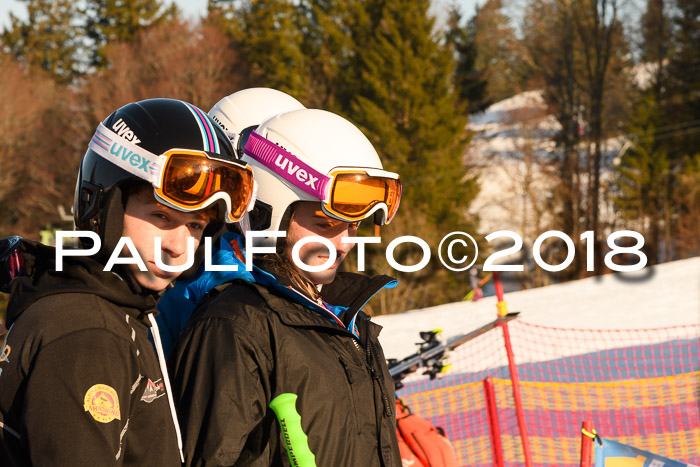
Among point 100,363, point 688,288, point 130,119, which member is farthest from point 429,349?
point 688,288

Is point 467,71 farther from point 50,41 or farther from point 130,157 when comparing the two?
point 130,157

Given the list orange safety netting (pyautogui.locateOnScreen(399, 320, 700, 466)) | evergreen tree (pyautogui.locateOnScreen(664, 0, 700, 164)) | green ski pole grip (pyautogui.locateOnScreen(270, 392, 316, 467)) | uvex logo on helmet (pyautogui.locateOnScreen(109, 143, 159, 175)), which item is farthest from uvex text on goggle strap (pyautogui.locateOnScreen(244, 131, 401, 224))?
evergreen tree (pyautogui.locateOnScreen(664, 0, 700, 164))

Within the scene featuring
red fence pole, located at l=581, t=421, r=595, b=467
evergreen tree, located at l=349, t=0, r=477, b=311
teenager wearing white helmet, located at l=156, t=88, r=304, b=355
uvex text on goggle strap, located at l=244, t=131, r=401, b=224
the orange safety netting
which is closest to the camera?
uvex text on goggle strap, located at l=244, t=131, r=401, b=224

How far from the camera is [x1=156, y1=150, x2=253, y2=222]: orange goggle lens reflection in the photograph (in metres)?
2.09

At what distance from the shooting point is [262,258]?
2.63 m

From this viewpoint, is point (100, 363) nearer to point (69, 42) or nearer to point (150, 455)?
point (150, 455)

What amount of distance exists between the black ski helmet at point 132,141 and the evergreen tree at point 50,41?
155 feet

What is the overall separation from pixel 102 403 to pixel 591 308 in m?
14.8

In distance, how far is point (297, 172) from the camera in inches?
110

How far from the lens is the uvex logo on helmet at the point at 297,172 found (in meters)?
2.79

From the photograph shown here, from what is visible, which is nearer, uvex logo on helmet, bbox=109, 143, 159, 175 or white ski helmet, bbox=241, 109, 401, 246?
uvex logo on helmet, bbox=109, 143, 159, 175

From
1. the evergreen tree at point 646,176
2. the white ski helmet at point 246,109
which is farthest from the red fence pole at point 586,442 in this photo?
the evergreen tree at point 646,176

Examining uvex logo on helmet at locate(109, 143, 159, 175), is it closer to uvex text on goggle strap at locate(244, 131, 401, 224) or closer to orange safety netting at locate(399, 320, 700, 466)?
uvex text on goggle strap at locate(244, 131, 401, 224)

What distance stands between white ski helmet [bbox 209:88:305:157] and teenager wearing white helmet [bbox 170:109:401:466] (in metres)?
0.70
